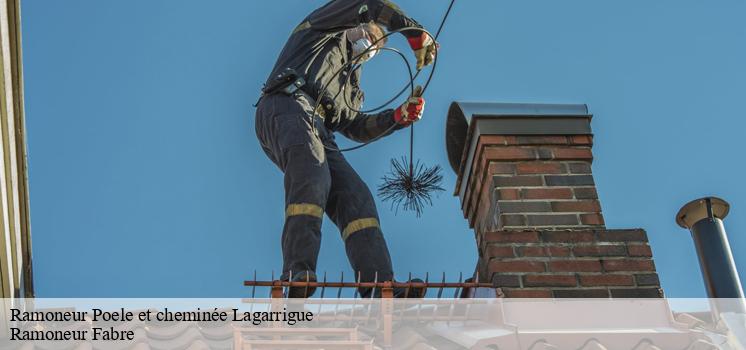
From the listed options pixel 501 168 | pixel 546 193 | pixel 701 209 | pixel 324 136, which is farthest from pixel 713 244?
pixel 324 136

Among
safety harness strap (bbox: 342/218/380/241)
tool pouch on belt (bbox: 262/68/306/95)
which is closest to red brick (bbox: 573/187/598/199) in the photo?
safety harness strap (bbox: 342/218/380/241)

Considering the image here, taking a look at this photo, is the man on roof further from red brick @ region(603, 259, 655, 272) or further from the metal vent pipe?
the metal vent pipe

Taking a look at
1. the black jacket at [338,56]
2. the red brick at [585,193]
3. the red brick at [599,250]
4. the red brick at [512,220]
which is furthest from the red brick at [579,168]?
the black jacket at [338,56]

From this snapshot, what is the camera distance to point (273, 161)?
19.8 feet

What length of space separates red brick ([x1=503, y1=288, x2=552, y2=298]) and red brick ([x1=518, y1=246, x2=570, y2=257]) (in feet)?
0.68

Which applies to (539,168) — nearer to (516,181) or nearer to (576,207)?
(516,181)

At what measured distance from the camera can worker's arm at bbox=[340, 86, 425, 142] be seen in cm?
579

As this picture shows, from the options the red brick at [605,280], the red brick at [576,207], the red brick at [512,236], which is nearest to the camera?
the red brick at [605,280]

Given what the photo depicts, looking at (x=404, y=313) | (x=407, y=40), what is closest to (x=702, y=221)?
(x=404, y=313)

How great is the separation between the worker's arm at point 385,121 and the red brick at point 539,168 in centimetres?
73

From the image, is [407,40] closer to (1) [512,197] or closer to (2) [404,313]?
(1) [512,197]

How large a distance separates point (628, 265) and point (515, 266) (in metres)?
0.52

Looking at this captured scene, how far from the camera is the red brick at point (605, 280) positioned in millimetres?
4738

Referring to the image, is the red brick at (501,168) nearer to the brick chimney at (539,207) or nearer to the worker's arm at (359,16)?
the brick chimney at (539,207)
